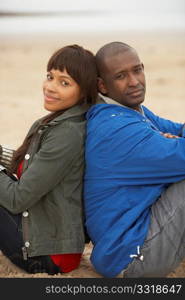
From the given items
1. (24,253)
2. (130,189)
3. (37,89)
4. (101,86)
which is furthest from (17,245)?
(37,89)

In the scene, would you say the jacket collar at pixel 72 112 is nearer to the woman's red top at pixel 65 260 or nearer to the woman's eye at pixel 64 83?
the woman's eye at pixel 64 83

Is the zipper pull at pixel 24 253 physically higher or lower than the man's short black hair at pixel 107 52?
lower

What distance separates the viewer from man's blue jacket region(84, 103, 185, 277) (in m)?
2.81

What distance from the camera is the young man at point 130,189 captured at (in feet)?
9.25

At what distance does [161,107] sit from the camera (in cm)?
936

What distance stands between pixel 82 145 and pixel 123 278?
65 cm

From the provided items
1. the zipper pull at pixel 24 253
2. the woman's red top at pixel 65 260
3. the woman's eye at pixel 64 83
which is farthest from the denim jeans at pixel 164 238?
the woman's eye at pixel 64 83

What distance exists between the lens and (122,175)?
288 cm

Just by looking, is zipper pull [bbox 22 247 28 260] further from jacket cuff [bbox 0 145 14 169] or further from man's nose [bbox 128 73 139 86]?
man's nose [bbox 128 73 139 86]

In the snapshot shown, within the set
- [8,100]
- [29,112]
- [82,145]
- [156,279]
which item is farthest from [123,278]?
[8,100]

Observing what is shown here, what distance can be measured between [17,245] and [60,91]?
30.3 inches

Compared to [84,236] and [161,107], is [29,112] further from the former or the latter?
[84,236]

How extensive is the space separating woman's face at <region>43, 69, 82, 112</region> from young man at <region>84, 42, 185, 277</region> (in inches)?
4.9

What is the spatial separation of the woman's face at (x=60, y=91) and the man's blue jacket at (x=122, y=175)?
12 centimetres
